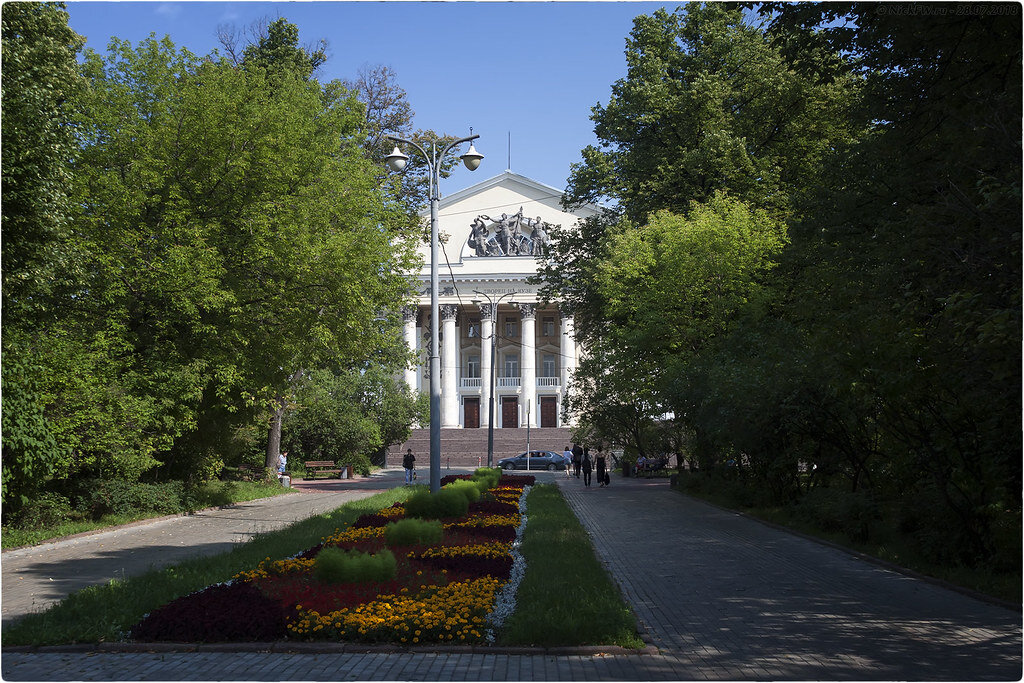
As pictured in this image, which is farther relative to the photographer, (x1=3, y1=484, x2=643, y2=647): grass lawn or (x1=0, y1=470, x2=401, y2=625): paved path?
(x1=0, y1=470, x2=401, y2=625): paved path

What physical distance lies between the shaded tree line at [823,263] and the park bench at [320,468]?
15.5m

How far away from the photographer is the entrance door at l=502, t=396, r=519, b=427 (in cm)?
7269

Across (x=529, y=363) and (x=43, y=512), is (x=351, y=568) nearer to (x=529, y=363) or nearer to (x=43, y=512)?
(x=43, y=512)

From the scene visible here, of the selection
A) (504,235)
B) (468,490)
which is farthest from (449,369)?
(468,490)

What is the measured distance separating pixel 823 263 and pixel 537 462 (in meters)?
40.9

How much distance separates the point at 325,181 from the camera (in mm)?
25141

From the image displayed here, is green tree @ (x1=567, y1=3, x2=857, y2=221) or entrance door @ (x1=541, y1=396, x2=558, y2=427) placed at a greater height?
green tree @ (x1=567, y1=3, x2=857, y2=221)

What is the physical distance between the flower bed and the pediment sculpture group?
58469mm

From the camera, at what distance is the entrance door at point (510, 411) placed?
7269 centimetres

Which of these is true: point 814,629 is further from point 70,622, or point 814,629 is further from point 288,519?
point 288,519

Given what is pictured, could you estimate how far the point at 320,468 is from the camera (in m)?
47.9

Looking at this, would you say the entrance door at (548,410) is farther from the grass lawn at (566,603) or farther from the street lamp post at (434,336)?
the grass lawn at (566,603)

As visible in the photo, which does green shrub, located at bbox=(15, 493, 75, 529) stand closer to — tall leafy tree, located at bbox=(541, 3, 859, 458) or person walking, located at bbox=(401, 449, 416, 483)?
tall leafy tree, located at bbox=(541, 3, 859, 458)

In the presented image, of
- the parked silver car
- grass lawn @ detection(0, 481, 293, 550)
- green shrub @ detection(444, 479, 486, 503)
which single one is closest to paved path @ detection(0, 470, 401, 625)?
grass lawn @ detection(0, 481, 293, 550)
